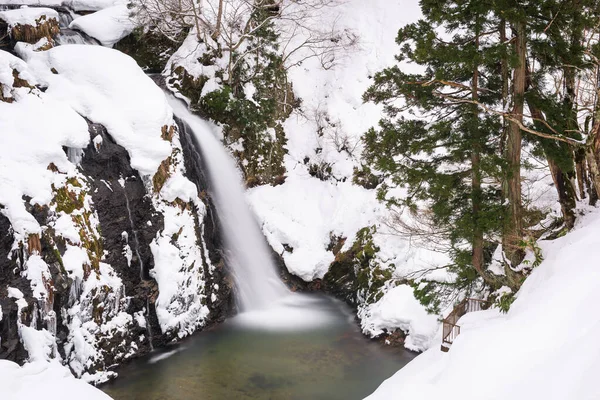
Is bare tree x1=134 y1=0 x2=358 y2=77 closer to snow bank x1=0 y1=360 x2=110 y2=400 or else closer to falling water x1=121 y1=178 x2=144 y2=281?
falling water x1=121 y1=178 x2=144 y2=281

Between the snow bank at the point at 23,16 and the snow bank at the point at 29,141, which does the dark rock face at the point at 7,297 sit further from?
the snow bank at the point at 23,16

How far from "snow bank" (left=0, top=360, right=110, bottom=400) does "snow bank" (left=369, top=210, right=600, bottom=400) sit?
4103 millimetres

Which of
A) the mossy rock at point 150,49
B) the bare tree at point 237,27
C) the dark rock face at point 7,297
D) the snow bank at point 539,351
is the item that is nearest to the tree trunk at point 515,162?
the snow bank at point 539,351

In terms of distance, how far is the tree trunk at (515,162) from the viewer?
8133mm

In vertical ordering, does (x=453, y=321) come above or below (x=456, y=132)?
below

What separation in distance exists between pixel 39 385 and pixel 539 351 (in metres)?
5.98

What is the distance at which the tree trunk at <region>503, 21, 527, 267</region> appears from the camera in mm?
8133

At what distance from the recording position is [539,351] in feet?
15.0

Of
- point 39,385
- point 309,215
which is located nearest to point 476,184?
point 39,385

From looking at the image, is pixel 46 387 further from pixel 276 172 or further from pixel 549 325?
pixel 276 172

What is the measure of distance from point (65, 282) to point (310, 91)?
596 inches

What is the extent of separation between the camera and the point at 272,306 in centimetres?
1482

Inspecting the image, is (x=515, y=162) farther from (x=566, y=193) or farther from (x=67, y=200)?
(x=67, y=200)

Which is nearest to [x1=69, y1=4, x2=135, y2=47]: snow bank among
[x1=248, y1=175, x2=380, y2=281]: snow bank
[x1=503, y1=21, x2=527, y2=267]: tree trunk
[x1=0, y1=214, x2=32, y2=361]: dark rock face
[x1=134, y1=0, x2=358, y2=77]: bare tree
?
[x1=134, y1=0, x2=358, y2=77]: bare tree
